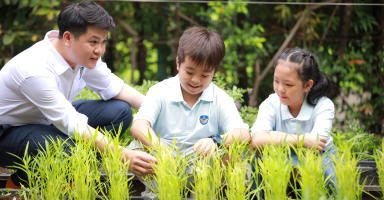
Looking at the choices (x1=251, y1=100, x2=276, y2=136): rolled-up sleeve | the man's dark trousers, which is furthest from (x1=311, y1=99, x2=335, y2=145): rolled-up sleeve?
the man's dark trousers

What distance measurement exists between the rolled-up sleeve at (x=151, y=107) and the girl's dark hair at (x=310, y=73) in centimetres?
72

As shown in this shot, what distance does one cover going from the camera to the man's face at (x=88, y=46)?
6.44ft

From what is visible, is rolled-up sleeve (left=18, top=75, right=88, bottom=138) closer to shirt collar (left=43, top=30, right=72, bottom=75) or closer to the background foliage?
shirt collar (left=43, top=30, right=72, bottom=75)

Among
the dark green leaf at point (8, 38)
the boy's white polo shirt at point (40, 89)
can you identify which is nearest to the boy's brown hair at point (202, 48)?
the boy's white polo shirt at point (40, 89)

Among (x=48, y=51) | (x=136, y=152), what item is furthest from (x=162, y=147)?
(x=48, y=51)

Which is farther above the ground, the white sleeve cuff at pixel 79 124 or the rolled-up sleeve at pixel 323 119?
the rolled-up sleeve at pixel 323 119

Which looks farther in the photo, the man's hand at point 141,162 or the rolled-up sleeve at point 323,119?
the rolled-up sleeve at point 323,119

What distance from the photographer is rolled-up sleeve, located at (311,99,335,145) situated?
1.89m

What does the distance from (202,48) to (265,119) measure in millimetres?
570

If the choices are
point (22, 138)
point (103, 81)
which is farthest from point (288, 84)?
point (22, 138)

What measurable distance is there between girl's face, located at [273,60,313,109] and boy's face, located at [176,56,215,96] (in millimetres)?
387

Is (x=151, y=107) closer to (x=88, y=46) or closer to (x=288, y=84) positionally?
(x=88, y=46)

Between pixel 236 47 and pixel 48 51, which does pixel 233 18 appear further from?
pixel 48 51

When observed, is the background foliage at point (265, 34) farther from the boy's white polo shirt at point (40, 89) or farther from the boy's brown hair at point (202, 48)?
the boy's brown hair at point (202, 48)
